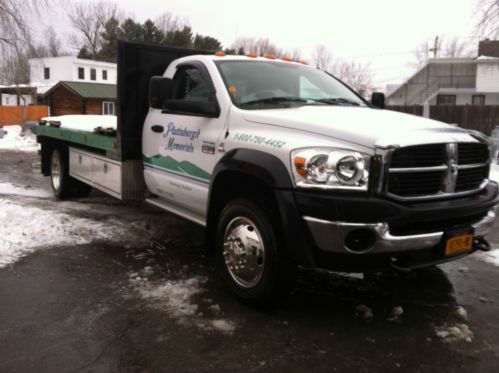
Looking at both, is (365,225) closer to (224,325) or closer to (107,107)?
(224,325)

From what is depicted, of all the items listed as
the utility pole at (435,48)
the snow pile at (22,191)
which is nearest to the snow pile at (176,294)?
the snow pile at (22,191)

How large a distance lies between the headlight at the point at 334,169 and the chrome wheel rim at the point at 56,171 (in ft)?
19.7

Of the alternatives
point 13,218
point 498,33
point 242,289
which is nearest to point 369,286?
point 242,289

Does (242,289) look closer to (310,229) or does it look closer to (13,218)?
(310,229)

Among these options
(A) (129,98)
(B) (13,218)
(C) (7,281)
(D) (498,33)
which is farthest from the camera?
(D) (498,33)

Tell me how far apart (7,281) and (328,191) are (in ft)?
10.5

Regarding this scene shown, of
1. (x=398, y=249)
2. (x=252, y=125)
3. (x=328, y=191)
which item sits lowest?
(x=398, y=249)

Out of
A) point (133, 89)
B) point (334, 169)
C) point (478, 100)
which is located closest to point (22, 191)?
point (133, 89)

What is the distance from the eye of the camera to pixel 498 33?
18562mm

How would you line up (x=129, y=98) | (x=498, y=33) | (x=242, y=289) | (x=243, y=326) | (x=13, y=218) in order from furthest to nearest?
1. (x=498, y=33)
2. (x=13, y=218)
3. (x=129, y=98)
4. (x=242, y=289)
5. (x=243, y=326)

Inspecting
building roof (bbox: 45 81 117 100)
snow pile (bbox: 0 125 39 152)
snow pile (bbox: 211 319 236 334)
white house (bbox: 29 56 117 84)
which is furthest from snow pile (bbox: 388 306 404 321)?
white house (bbox: 29 56 117 84)

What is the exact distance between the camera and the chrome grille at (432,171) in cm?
337

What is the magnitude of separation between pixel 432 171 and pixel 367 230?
703 mm

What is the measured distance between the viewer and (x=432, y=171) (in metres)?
3.51
